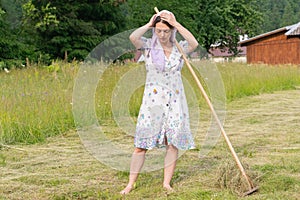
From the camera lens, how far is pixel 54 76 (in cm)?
707

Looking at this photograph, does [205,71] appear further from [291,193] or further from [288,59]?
[288,59]

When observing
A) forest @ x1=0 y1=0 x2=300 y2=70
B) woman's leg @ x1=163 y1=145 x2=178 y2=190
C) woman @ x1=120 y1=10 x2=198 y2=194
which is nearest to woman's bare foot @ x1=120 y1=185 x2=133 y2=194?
woman @ x1=120 y1=10 x2=198 y2=194

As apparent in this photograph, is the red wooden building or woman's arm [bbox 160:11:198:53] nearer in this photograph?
woman's arm [bbox 160:11:198:53]

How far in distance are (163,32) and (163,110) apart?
0.49 meters

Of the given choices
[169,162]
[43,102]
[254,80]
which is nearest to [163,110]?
[169,162]

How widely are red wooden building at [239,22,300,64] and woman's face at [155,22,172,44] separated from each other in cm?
2191

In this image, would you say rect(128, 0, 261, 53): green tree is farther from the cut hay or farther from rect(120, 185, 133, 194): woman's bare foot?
rect(120, 185, 133, 194): woman's bare foot

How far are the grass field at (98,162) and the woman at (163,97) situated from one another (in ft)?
1.15

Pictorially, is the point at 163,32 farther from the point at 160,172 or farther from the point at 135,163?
the point at 160,172

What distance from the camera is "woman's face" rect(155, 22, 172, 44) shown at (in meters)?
2.94

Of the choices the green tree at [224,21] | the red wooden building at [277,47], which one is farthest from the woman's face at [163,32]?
the green tree at [224,21]

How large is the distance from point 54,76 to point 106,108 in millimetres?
1267

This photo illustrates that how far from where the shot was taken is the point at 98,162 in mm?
3912

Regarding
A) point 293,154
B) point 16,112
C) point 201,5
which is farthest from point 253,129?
point 201,5
